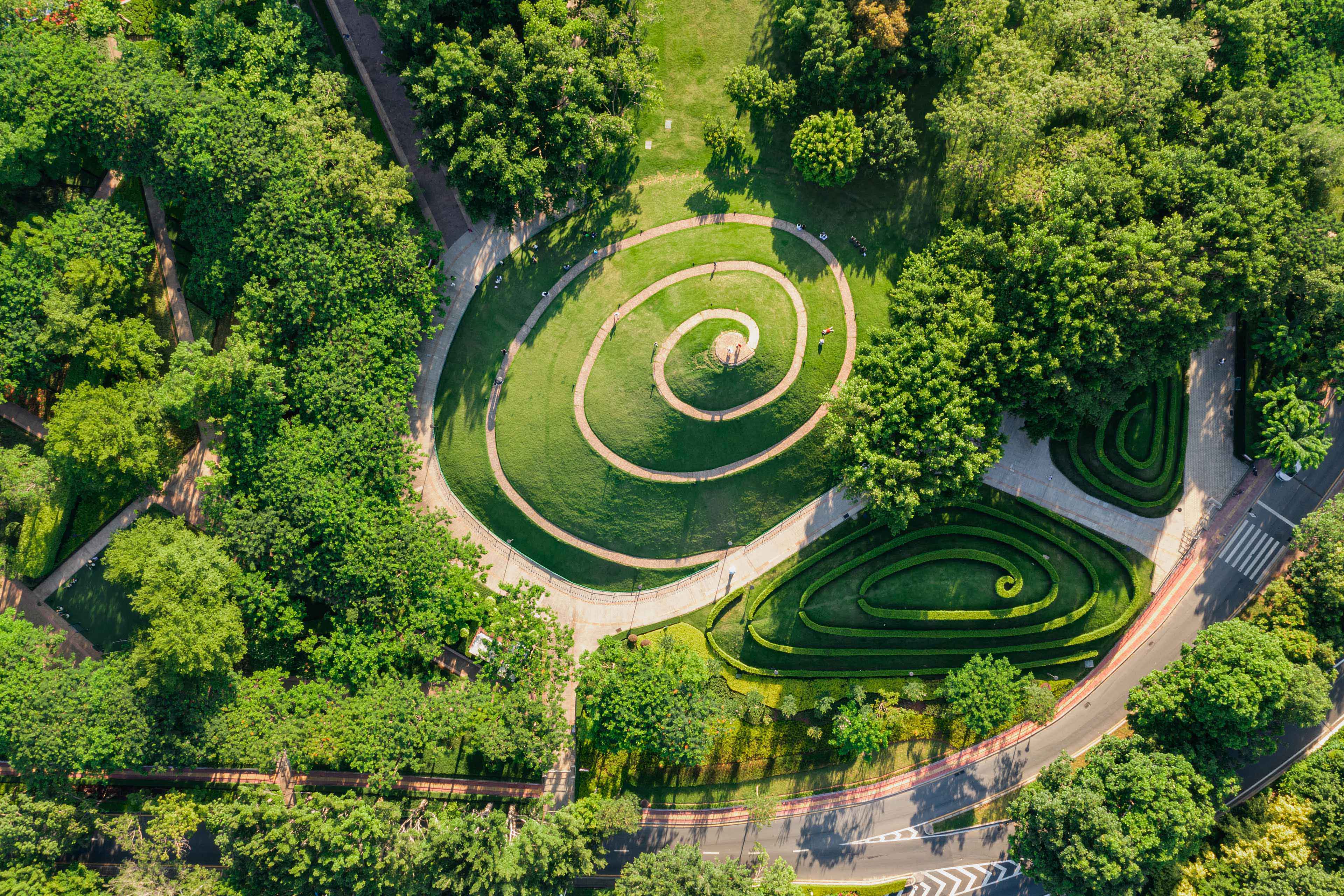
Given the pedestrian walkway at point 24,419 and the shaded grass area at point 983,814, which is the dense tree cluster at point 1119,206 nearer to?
the shaded grass area at point 983,814

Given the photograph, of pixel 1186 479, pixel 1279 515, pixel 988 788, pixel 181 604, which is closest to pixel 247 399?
pixel 181 604

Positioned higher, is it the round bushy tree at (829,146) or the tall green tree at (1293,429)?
the round bushy tree at (829,146)

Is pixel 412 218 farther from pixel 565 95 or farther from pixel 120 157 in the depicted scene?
pixel 120 157

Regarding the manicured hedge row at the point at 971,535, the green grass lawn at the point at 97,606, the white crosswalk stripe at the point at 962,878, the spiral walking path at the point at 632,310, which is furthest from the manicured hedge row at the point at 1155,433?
the green grass lawn at the point at 97,606

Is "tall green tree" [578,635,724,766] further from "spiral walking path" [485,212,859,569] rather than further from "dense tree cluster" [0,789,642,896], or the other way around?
"spiral walking path" [485,212,859,569]

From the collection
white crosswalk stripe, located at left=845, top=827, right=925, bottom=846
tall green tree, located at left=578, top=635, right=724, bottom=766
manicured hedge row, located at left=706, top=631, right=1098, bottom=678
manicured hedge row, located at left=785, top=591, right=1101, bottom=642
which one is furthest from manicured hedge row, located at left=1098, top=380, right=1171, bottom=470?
tall green tree, located at left=578, top=635, right=724, bottom=766
